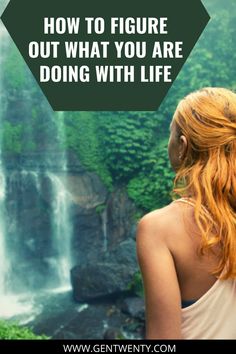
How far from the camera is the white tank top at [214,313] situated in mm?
949

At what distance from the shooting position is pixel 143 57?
136 inches

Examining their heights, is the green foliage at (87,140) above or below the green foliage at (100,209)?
above

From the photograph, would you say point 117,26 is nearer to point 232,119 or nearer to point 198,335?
point 232,119

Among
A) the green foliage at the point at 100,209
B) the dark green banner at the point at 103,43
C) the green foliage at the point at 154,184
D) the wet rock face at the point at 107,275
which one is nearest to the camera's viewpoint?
the dark green banner at the point at 103,43

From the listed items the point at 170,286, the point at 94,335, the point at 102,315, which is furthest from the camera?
the point at 102,315

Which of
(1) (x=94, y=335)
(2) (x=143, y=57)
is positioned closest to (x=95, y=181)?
(1) (x=94, y=335)

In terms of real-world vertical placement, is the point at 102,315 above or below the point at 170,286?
below

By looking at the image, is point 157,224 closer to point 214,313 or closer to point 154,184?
point 214,313

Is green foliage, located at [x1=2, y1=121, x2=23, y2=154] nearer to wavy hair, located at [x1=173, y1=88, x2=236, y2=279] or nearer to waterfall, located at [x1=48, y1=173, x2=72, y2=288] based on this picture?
waterfall, located at [x1=48, y1=173, x2=72, y2=288]

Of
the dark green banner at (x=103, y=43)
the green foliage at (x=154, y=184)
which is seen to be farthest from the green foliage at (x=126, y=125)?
the dark green banner at (x=103, y=43)

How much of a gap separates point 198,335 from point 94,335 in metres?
4.93

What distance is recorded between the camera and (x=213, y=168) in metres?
0.97

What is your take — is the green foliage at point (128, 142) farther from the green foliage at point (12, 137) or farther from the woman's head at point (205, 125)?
the woman's head at point (205, 125)

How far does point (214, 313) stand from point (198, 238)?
0.55ft
